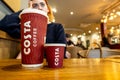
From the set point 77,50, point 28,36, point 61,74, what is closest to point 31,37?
point 28,36

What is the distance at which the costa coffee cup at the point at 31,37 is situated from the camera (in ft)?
1.66

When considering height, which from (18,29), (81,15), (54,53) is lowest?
(54,53)

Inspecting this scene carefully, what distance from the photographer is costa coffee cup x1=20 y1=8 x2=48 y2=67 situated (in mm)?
506

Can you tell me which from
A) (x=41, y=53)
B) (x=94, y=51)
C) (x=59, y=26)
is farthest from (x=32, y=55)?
(x=94, y=51)

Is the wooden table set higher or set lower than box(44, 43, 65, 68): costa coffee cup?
lower

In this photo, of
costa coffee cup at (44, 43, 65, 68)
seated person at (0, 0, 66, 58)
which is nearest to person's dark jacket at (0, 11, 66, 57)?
seated person at (0, 0, 66, 58)

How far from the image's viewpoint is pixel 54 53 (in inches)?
21.6

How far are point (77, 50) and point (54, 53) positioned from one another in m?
3.52

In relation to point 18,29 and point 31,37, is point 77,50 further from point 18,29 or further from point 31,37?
point 31,37

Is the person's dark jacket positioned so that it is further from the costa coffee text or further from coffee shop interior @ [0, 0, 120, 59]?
the costa coffee text

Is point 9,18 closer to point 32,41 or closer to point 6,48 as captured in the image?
point 6,48

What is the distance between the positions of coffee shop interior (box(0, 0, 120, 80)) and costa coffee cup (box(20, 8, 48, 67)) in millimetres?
37

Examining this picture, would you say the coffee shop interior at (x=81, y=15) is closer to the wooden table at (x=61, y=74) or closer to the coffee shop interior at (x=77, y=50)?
the coffee shop interior at (x=77, y=50)

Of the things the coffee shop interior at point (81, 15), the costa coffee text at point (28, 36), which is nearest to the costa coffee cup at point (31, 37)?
the costa coffee text at point (28, 36)
